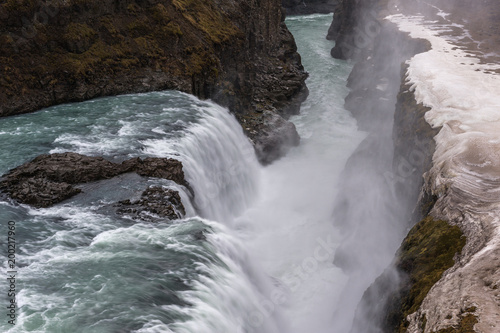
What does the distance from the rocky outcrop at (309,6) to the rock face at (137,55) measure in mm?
48628

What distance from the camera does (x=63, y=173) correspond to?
14.5 meters

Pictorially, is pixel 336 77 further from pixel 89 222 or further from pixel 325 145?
pixel 89 222

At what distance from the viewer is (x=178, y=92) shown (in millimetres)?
25109

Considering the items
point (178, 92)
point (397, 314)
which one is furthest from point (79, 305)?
point (178, 92)

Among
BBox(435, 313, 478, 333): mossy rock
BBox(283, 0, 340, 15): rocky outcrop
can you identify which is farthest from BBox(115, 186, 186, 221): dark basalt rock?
BBox(283, 0, 340, 15): rocky outcrop

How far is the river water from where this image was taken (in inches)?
384

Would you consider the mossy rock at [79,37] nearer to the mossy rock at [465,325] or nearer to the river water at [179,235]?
the river water at [179,235]

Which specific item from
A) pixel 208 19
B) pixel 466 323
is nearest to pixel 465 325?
pixel 466 323

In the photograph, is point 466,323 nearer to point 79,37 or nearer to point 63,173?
point 63,173

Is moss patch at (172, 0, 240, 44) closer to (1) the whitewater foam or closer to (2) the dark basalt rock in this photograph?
(1) the whitewater foam

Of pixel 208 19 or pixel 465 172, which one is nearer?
pixel 465 172

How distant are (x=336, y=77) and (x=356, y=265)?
31.5 metres

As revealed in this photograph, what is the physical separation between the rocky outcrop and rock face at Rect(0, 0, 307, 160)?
48.6 meters

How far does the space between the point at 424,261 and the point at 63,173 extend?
11223mm
